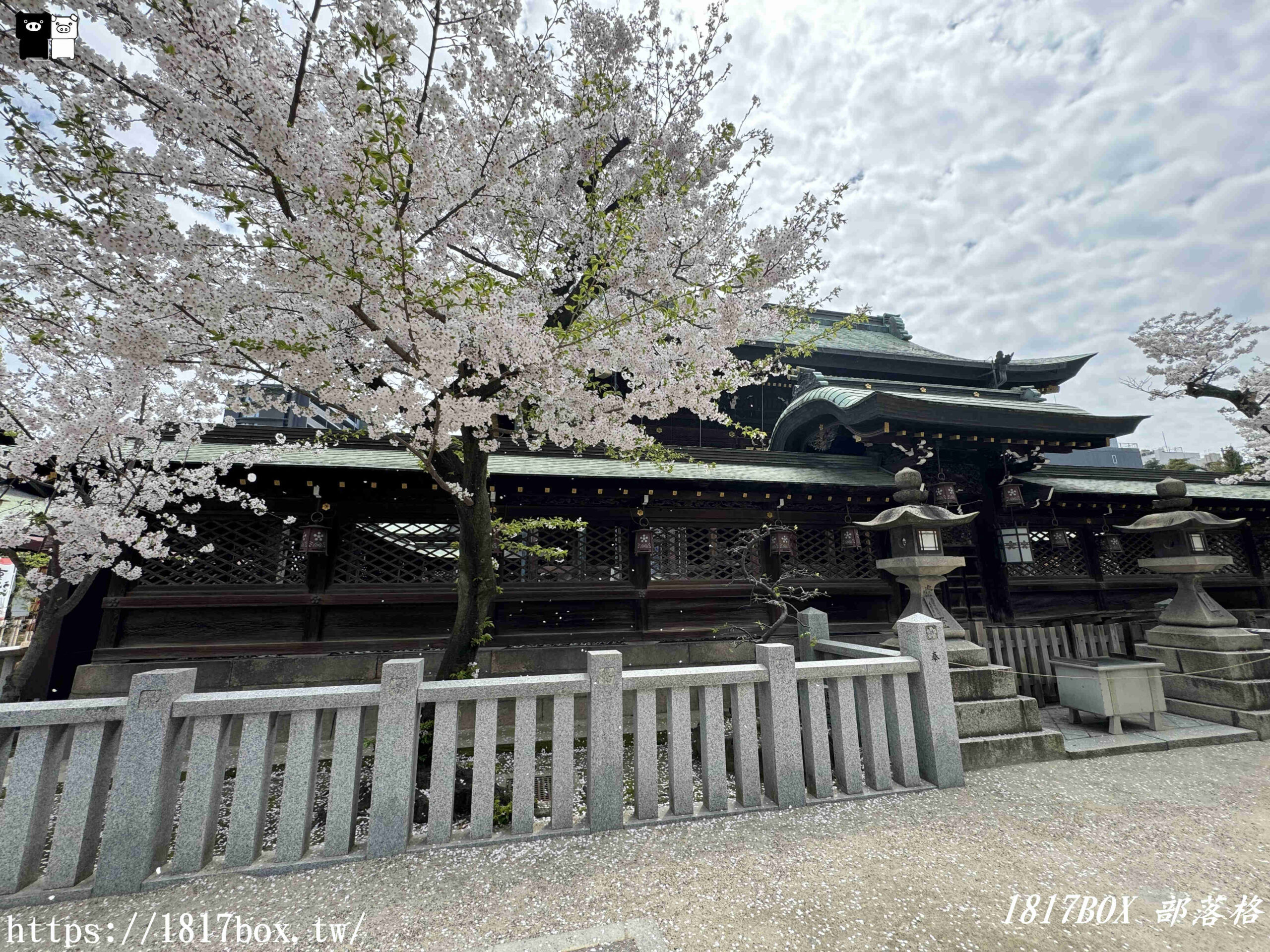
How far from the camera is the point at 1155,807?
3561 millimetres

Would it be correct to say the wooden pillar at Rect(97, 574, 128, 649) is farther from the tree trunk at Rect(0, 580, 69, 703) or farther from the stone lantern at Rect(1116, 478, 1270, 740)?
the stone lantern at Rect(1116, 478, 1270, 740)

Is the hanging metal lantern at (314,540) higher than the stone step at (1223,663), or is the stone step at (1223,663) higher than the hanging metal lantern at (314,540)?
the hanging metal lantern at (314,540)

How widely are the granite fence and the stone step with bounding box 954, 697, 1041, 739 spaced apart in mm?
732

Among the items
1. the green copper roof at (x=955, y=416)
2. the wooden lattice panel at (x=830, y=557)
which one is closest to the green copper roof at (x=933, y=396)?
the green copper roof at (x=955, y=416)

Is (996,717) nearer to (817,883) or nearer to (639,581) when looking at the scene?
(817,883)

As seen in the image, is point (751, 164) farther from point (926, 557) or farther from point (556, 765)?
point (556, 765)

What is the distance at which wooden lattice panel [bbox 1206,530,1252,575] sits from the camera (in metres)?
10.1

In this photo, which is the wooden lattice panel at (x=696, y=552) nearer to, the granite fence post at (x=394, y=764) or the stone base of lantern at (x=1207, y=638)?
the granite fence post at (x=394, y=764)

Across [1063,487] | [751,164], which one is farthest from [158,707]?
[1063,487]

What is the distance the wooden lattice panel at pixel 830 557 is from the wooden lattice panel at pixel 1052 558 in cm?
291

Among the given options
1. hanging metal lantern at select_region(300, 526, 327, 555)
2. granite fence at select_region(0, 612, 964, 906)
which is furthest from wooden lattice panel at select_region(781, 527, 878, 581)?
hanging metal lantern at select_region(300, 526, 327, 555)

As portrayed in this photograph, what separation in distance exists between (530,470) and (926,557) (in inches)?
199

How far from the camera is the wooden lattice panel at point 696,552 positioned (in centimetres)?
782

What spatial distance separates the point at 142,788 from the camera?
2.85 meters
